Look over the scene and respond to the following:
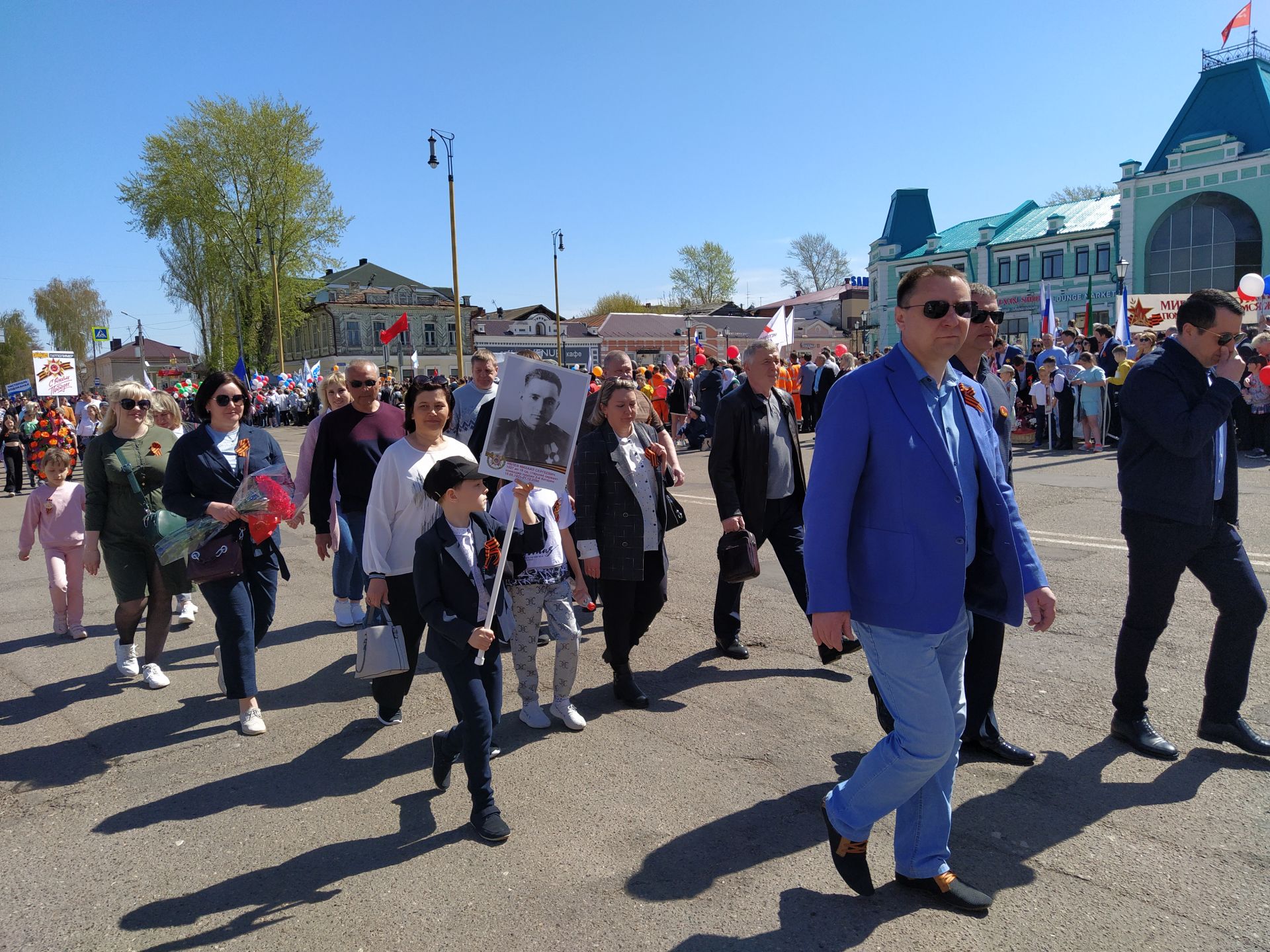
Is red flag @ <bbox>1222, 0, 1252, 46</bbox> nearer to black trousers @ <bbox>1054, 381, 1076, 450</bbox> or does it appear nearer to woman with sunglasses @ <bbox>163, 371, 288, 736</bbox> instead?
black trousers @ <bbox>1054, 381, 1076, 450</bbox>

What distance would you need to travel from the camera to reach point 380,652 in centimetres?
412

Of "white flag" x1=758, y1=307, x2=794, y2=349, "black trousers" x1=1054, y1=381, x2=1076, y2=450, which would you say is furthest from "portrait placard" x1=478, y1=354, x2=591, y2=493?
"white flag" x1=758, y1=307, x2=794, y2=349

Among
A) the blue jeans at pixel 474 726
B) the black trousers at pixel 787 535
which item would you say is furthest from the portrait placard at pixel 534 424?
the black trousers at pixel 787 535

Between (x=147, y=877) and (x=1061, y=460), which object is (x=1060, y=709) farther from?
(x=1061, y=460)

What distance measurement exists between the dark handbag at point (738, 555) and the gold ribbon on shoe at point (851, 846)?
210 cm

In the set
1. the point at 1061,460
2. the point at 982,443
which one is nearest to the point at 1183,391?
the point at 982,443

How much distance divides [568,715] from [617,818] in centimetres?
102

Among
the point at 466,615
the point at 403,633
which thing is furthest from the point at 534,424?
the point at 403,633

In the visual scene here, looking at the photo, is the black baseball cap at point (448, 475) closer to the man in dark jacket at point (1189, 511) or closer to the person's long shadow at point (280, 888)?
the person's long shadow at point (280, 888)

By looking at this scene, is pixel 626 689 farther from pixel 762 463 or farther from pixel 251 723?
pixel 251 723

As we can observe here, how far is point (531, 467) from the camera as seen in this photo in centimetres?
388

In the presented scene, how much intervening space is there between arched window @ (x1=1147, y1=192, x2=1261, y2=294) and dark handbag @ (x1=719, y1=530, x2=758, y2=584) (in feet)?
144

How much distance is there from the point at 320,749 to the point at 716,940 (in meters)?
2.54

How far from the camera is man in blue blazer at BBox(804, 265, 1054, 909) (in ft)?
8.73
